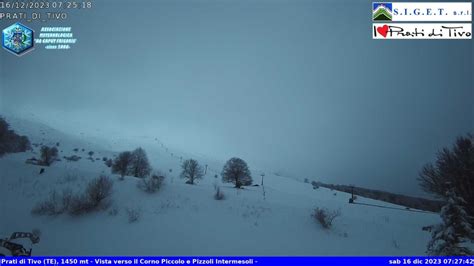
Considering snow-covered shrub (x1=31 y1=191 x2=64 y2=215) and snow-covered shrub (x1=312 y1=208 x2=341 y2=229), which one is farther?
snow-covered shrub (x1=312 y1=208 x2=341 y2=229)

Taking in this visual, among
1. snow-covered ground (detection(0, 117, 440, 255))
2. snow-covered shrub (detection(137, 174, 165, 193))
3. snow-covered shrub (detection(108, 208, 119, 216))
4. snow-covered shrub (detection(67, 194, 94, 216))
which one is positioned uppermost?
snow-covered shrub (detection(137, 174, 165, 193))

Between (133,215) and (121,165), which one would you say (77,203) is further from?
(121,165)

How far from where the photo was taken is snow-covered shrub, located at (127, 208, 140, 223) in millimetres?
11406

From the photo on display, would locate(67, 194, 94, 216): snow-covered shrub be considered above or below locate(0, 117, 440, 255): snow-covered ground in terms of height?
above

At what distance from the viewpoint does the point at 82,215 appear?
1158 cm

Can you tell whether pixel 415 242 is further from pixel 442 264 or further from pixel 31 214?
pixel 31 214

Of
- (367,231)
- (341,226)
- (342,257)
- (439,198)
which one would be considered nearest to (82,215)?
(342,257)

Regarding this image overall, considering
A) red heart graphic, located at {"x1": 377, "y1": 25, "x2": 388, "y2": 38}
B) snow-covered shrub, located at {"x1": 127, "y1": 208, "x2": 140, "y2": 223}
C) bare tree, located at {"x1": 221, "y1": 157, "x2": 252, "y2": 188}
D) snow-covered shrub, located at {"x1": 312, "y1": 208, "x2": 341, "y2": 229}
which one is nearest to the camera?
snow-covered shrub, located at {"x1": 127, "y1": 208, "x2": 140, "y2": 223}

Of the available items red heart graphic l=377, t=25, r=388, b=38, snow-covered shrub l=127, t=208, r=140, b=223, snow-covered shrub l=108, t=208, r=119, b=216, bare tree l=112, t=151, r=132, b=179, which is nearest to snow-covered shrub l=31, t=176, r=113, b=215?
snow-covered shrub l=108, t=208, r=119, b=216

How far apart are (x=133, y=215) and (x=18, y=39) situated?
13.3 metres

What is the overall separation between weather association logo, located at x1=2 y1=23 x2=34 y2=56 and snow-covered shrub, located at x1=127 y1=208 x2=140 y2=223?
40.7 feet

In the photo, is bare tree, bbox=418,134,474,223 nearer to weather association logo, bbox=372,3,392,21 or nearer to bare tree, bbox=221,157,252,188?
weather association logo, bbox=372,3,392,21

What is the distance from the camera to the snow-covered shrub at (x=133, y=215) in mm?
11406

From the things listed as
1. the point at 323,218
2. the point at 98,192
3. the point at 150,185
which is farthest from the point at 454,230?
the point at 98,192
